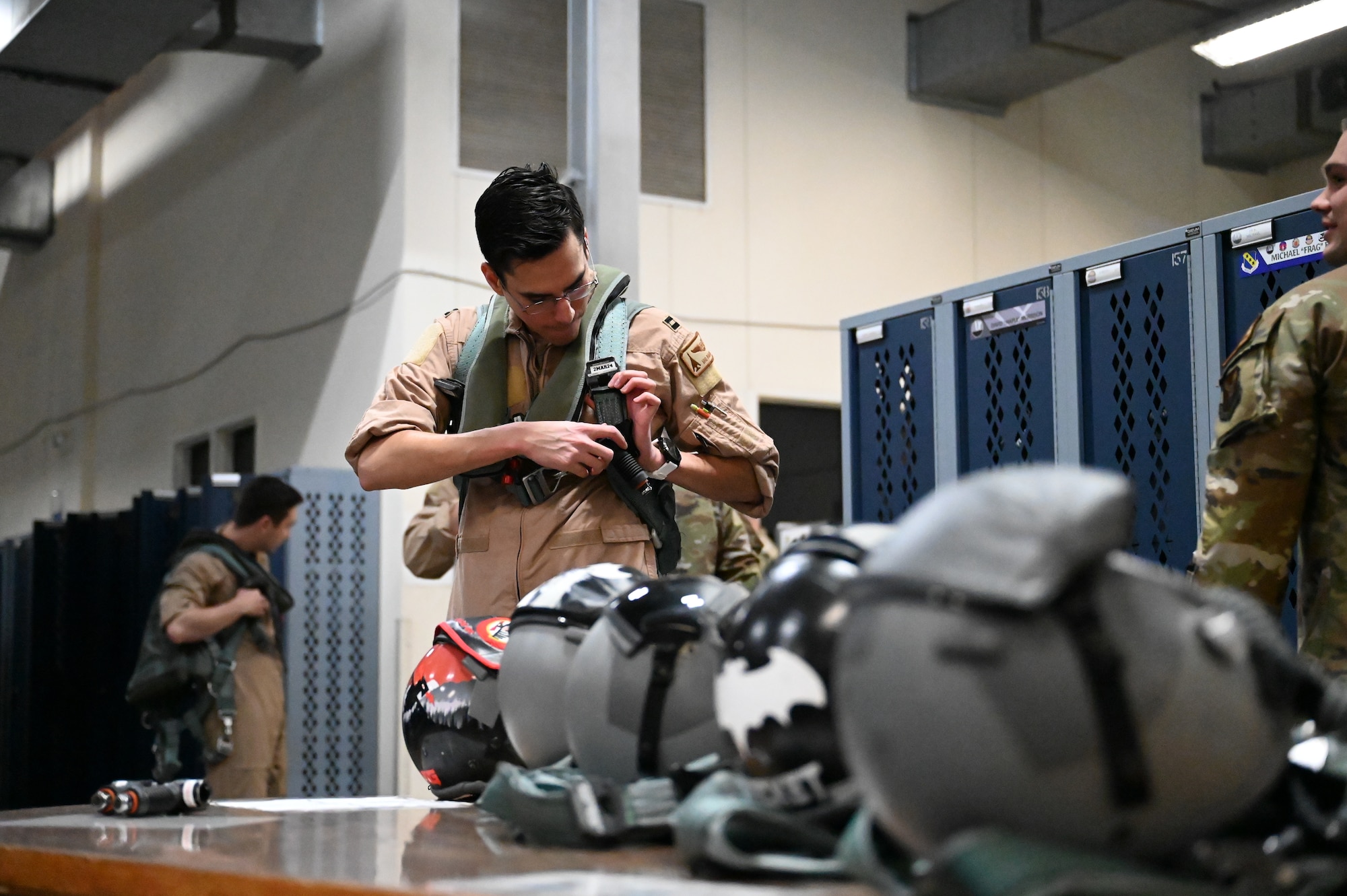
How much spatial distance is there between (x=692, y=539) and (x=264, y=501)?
1.94 metres

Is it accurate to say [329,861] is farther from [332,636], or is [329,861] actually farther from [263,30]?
[263,30]

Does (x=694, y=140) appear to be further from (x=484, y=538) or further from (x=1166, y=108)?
(x=484, y=538)

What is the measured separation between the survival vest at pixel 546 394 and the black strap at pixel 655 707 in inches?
39.8

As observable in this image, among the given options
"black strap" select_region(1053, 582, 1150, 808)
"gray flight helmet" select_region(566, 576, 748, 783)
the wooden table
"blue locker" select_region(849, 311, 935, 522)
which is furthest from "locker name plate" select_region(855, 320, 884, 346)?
"black strap" select_region(1053, 582, 1150, 808)

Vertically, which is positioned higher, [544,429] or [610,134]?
[610,134]

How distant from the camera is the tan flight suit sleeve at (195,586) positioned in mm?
5391

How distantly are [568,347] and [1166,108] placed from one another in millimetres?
8050

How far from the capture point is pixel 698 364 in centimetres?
234

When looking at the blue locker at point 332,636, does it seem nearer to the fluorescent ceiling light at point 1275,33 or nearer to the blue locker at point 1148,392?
the blue locker at point 1148,392

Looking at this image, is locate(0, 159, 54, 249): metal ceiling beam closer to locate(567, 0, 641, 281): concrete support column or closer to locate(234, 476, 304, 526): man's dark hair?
locate(234, 476, 304, 526): man's dark hair

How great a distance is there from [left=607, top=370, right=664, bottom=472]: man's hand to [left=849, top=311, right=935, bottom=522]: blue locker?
1.54 m

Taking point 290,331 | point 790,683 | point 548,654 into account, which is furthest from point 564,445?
point 290,331

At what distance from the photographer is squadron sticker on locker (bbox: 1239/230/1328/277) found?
8.73 ft

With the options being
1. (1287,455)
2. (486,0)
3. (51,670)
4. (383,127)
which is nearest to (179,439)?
(51,670)
